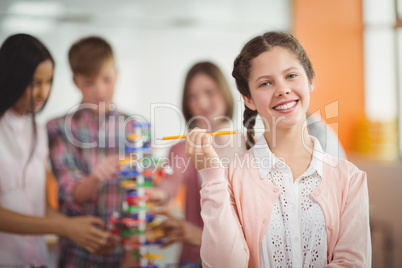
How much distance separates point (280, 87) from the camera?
0.91 metres

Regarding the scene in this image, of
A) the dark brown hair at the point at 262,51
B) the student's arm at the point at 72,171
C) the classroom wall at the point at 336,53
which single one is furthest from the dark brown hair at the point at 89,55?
the dark brown hair at the point at 262,51

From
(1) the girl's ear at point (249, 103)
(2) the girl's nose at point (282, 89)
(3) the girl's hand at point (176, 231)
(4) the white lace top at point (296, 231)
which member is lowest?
(3) the girl's hand at point (176, 231)

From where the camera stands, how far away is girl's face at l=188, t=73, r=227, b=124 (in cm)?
187

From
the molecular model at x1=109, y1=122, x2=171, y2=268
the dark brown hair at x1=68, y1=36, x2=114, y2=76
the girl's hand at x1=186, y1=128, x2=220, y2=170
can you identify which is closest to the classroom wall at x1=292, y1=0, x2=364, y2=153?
the girl's hand at x1=186, y1=128, x2=220, y2=170

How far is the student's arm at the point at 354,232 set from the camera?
887 millimetres

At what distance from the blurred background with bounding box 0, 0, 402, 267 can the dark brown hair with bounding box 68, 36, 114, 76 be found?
0.54 meters

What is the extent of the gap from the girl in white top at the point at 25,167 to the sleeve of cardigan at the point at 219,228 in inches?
27.3

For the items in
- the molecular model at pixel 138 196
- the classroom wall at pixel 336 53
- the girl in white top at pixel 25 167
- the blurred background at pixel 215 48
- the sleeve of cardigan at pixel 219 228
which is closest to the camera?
the sleeve of cardigan at pixel 219 228

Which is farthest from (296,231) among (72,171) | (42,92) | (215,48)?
(215,48)

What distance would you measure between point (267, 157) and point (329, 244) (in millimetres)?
216

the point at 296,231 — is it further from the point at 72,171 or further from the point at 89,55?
the point at 89,55

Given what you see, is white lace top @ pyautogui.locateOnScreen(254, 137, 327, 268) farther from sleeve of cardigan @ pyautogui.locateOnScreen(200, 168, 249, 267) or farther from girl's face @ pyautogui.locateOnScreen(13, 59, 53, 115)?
girl's face @ pyautogui.locateOnScreen(13, 59, 53, 115)

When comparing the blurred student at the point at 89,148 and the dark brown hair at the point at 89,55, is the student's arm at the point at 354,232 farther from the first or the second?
the dark brown hair at the point at 89,55

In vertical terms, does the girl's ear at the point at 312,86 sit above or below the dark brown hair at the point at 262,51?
below
